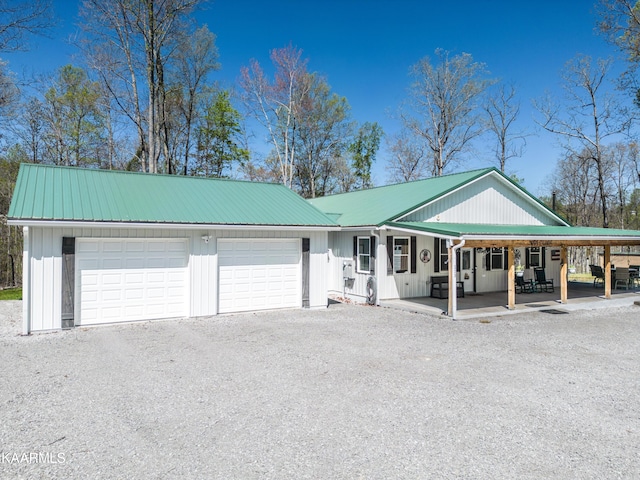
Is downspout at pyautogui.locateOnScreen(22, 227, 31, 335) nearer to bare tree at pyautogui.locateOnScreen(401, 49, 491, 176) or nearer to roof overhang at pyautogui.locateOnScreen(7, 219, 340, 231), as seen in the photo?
roof overhang at pyautogui.locateOnScreen(7, 219, 340, 231)

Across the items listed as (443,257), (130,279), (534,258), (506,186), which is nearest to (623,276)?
(534,258)

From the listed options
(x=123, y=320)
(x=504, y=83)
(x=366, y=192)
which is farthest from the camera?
(x=504, y=83)

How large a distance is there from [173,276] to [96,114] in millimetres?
18119

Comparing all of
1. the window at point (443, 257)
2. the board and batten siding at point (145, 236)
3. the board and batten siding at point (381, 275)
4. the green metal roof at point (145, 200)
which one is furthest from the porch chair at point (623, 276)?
the green metal roof at point (145, 200)

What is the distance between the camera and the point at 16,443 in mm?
4043

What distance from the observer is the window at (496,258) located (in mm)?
15623

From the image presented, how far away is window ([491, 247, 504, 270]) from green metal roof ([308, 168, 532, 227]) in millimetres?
2466

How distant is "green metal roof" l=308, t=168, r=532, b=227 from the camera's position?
13.4 m

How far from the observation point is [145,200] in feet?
35.2

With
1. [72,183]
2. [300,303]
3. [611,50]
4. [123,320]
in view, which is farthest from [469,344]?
[611,50]

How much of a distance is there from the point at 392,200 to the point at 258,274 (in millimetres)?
6104

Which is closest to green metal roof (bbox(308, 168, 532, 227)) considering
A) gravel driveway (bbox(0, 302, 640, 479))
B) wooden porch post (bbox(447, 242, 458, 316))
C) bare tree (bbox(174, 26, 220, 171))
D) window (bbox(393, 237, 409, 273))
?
window (bbox(393, 237, 409, 273))

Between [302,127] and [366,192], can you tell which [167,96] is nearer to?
[302,127]

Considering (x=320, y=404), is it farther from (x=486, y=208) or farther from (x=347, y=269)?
(x=486, y=208)
